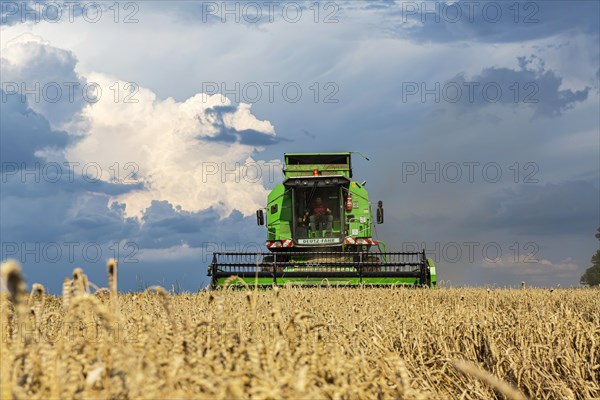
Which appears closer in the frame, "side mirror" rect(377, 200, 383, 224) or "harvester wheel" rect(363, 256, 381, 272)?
"harvester wheel" rect(363, 256, 381, 272)

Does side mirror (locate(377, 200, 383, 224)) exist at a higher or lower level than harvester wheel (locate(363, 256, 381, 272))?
higher

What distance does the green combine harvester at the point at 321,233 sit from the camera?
46.6 ft

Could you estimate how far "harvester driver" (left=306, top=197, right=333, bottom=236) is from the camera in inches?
637

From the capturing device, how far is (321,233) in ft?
53.0

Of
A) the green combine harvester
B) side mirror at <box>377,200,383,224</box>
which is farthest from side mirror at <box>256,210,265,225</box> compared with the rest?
side mirror at <box>377,200,383,224</box>

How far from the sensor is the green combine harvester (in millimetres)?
14211

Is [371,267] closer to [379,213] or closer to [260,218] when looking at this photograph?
[379,213]

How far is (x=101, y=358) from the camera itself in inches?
100

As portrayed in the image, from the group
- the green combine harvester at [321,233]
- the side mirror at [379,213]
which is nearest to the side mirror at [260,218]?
the green combine harvester at [321,233]

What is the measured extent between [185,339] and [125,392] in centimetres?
47

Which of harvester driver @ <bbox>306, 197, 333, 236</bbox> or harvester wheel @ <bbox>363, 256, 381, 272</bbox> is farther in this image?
harvester driver @ <bbox>306, 197, 333, 236</bbox>

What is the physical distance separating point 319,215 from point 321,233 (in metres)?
0.45

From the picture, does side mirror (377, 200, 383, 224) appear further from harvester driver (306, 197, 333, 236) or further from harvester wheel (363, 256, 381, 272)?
harvester driver (306, 197, 333, 236)

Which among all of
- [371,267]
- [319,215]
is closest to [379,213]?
[371,267]
